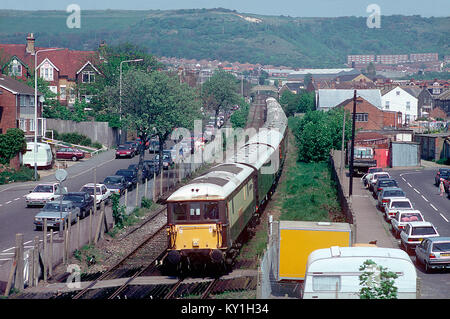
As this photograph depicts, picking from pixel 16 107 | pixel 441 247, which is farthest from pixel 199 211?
pixel 16 107

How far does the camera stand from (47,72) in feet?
252

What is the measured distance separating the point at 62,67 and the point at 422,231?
62.2 m

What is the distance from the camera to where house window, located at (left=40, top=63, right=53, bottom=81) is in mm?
76562

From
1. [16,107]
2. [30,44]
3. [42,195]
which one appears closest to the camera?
[42,195]

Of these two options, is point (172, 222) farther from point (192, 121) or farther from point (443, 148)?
point (443, 148)

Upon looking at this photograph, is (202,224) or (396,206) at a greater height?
(202,224)

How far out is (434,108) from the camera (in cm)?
12206

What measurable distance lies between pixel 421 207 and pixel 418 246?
13.4 m

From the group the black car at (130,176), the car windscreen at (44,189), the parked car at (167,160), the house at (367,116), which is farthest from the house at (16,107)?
the house at (367,116)

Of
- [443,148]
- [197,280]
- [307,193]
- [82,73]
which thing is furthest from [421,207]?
[82,73]

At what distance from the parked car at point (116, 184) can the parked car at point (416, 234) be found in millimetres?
17952

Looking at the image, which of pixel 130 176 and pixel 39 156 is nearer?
pixel 130 176

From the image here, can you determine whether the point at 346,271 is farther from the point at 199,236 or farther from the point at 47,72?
the point at 47,72

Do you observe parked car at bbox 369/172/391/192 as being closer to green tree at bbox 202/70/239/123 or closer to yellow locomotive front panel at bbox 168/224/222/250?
yellow locomotive front panel at bbox 168/224/222/250
